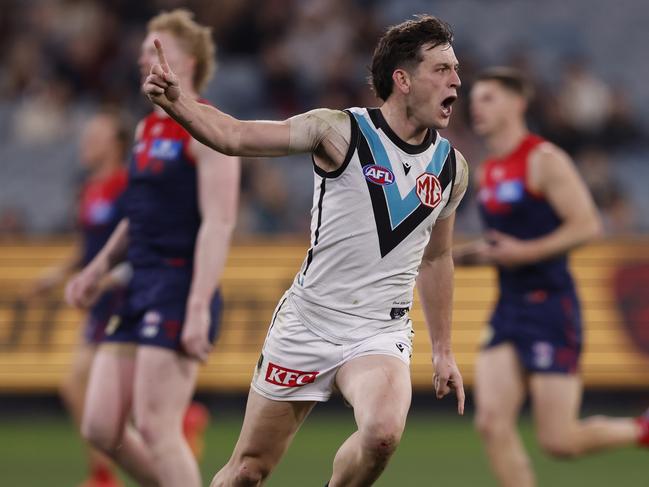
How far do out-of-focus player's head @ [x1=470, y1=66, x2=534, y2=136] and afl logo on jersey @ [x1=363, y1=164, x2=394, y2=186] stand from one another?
282cm

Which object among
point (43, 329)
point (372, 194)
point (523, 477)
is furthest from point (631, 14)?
point (372, 194)

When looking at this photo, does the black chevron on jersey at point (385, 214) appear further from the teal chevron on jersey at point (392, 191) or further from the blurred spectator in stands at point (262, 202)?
the blurred spectator in stands at point (262, 202)

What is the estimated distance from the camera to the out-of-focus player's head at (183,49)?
6.09m

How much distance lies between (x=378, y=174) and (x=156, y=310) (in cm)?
165

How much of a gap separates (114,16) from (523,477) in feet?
37.0

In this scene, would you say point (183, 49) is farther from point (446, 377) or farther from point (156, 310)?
point (446, 377)

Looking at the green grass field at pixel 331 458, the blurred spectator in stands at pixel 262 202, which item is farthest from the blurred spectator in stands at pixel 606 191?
the blurred spectator in stands at pixel 262 202

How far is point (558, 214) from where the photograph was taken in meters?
7.13

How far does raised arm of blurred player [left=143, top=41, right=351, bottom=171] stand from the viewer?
420 centimetres

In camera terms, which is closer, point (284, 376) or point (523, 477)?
point (284, 376)

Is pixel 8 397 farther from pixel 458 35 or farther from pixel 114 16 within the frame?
pixel 458 35

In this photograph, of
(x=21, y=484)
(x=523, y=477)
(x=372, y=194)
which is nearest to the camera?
(x=372, y=194)

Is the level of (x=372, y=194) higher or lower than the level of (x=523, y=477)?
higher

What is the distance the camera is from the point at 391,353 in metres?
4.89
